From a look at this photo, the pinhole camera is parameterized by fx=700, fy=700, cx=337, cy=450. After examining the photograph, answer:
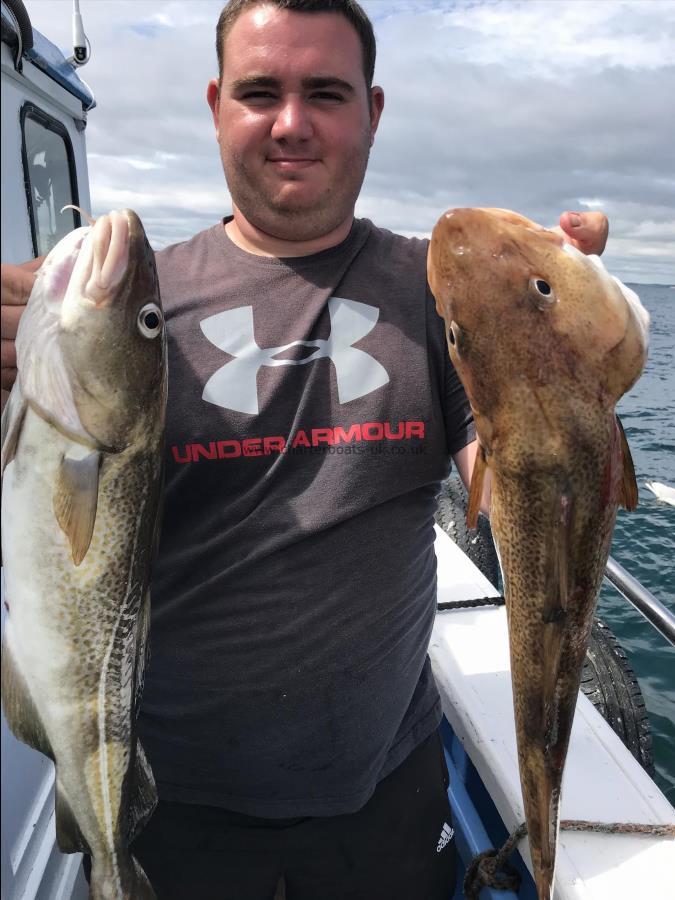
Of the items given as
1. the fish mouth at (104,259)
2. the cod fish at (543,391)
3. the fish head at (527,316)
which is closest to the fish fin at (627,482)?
the cod fish at (543,391)

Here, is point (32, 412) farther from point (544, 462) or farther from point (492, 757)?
point (492, 757)

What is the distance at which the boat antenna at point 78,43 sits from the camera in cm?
497

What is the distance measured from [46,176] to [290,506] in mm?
3914

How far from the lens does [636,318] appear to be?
1.73 meters

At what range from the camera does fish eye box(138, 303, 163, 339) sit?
1.93 meters

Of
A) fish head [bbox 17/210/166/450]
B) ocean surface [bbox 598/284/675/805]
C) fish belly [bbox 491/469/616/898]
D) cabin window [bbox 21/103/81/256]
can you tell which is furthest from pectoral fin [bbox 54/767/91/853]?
ocean surface [bbox 598/284/675/805]

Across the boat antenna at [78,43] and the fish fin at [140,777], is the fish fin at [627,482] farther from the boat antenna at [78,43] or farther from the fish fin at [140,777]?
the boat antenna at [78,43]

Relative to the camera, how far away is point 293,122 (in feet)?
7.48

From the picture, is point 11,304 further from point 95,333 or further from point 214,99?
point 214,99

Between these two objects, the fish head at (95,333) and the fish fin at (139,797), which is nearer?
the fish head at (95,333)

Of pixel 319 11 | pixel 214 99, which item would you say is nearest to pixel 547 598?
pixel 319 11

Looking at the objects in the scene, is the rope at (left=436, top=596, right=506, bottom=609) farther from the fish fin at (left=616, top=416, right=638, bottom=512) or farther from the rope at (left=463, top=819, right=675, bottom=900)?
the fish fin at (left=616, top=416, right=638, bottom=512)

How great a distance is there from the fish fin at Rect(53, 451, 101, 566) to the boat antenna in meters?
4.49

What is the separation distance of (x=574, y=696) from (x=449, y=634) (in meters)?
1.80
